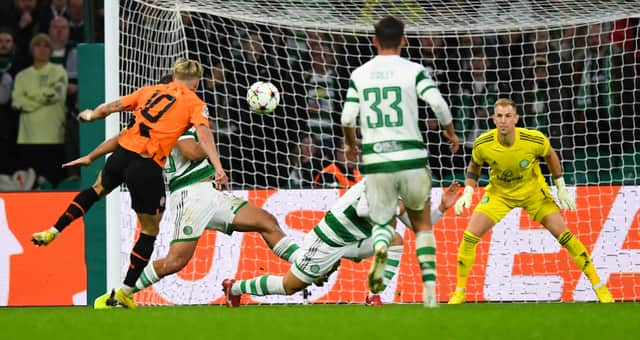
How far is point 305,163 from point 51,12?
430cm

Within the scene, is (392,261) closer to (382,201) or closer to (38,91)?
(382,201)

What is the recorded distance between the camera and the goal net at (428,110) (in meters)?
12.0

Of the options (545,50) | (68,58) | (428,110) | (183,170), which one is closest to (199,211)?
(183,170)

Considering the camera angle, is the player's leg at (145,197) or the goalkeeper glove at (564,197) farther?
the goalkeeper glove at (564,197)

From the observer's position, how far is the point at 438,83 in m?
13.2

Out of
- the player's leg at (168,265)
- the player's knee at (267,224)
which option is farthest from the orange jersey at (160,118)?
the player's knee at (267,224)

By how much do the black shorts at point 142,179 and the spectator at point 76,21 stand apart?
5.94 m

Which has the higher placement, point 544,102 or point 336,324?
point 544,102

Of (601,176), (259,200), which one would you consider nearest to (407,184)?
(259,200)

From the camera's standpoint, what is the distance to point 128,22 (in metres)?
11.9

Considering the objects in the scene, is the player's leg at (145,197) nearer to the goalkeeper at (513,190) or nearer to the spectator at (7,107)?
the goalkeeper at (513,190)

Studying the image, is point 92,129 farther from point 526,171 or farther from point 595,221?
point 595,221

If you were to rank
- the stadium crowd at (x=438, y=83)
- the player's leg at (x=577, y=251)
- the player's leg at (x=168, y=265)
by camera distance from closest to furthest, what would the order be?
the player's leg at (x=168, y=265) < the player's leg at (x=577, y=251) < the stadium crowd at (x=438, y=83)

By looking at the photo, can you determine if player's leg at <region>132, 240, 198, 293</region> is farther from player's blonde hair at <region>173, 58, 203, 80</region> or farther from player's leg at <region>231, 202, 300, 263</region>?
player's blonde hair at <region>173, 58, 203, 80</region>
